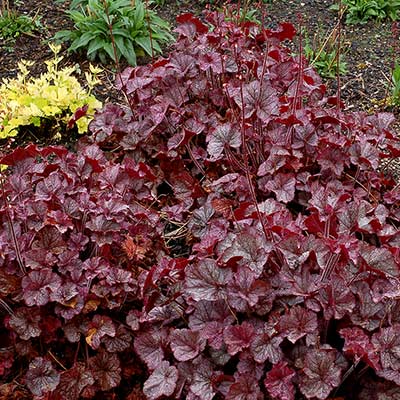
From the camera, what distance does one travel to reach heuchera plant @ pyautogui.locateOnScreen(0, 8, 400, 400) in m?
2.16

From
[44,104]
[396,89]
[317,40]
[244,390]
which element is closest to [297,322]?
[244,390]

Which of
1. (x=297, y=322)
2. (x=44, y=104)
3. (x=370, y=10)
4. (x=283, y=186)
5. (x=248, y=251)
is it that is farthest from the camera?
(x=370, y=10)

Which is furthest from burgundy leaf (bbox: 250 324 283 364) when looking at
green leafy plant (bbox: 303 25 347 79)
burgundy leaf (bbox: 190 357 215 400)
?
green leafy plant (bbox: 303 25 347 79)

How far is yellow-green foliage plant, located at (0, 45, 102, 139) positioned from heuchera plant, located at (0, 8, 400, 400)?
0.46 metres

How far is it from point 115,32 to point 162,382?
2.80 metres

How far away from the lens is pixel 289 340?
2.12 m

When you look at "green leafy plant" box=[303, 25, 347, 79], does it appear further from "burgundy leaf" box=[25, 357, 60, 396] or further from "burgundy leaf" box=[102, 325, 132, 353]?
"burgundy leaf" box=[25, 357, 60, 396]

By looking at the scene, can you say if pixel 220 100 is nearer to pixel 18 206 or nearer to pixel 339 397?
pixel 18 206

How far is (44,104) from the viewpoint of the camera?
369 cm

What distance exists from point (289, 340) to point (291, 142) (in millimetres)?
1096

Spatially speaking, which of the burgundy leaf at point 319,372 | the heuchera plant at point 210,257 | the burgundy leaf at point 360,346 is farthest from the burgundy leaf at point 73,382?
the burgundy leaf at point 360,346

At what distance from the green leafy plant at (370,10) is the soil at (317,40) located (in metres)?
0.05

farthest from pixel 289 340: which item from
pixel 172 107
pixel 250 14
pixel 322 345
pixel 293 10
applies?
pixel 293 10

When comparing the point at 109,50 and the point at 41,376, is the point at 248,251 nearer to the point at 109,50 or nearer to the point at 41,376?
the point at 41,376
